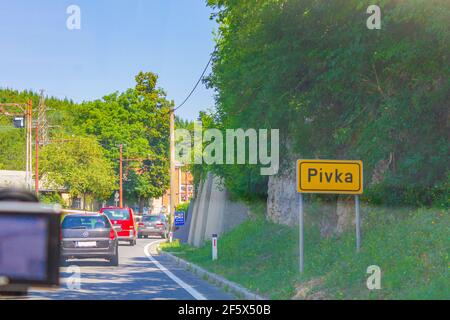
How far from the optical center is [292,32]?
1384 centimetres

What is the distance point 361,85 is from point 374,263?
14.5 ft

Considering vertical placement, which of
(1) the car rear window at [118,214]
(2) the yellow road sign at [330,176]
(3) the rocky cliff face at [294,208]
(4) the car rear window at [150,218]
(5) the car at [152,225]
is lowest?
(5) the car at [152,225]

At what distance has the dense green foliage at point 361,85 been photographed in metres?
12.0

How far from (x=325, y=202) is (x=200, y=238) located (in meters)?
16.2

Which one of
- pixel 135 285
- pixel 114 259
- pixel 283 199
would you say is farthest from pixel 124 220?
pixel 135 285

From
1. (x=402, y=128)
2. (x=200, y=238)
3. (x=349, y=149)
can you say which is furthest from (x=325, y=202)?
(x=200, y=238)

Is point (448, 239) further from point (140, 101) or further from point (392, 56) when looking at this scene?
point (140, 101)

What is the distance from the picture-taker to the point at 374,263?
1160 centimetres

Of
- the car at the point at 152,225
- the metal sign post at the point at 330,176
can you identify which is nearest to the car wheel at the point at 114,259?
Answer: the metal sign post at the point at 330,176

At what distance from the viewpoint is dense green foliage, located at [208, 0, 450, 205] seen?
39.5 feet

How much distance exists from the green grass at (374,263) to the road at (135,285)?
844 mm

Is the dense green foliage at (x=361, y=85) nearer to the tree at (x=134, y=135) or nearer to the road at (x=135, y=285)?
the road at (x=135, y=285)

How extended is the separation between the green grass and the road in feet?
2.77

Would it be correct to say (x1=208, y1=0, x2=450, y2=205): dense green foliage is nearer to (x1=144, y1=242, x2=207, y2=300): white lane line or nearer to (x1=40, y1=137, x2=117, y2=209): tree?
(x1=144, y1=242, x2=207, y2=300): white lane line
